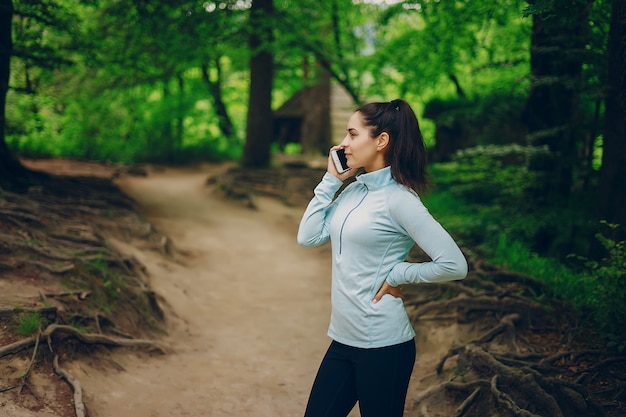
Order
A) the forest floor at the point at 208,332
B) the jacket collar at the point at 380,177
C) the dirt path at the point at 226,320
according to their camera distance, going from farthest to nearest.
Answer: the dirt path at the point at 226,320
the forest floor at the point at 208,332
the jacket collar at the point at 380,177

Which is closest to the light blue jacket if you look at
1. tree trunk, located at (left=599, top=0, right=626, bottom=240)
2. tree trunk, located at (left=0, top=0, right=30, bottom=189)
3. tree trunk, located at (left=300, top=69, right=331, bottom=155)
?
tree trunk, located at (left=599, top=0, right=626, bottom=240)

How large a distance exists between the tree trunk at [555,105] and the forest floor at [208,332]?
202 centimetres

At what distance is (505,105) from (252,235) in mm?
5576

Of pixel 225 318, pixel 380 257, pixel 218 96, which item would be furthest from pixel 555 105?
pixel 218 96

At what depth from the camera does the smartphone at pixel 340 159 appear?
3087mm

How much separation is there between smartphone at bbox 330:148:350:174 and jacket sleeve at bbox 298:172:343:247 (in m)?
0.06

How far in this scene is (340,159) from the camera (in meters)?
3.09

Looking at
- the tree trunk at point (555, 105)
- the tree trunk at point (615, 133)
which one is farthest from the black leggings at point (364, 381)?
the tree trunk at point (555, 105)

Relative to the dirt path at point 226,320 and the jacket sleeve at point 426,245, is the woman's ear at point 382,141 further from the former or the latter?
the dirt path at point 226,320

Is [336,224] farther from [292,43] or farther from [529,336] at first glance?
[292,43]

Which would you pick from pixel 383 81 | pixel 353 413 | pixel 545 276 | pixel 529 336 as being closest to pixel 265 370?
pixel 353 413

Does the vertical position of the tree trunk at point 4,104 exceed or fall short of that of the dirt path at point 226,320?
it exceeds it

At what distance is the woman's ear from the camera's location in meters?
3.00

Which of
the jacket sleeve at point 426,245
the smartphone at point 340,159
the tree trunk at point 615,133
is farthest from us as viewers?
the tree trunk at point 615,133
